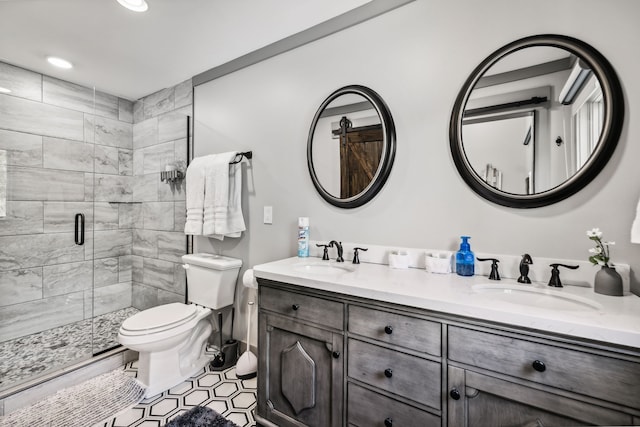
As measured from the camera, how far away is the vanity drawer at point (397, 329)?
0.97 meters

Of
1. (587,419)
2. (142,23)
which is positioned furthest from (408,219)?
(142,23)

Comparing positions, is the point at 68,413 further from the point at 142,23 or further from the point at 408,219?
the point at 142,23

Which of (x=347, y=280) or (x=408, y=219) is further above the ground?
(x=408, y=219)

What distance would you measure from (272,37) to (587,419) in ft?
8.00

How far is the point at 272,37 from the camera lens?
1.98m

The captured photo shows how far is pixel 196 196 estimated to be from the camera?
2.24m

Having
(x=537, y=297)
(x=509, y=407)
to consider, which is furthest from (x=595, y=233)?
(x=509, y=407)

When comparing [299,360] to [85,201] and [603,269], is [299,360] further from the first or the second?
[85,201]

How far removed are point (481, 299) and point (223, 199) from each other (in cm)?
176

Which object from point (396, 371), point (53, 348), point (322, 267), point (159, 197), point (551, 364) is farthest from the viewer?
point (159, 197)

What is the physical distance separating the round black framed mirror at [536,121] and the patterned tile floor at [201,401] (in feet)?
5.94

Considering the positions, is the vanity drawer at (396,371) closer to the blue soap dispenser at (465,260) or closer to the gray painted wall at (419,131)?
the blue soap dispenser at (465,260)

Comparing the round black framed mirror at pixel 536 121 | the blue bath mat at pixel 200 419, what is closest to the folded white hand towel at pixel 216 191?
the blue bath mat at pixel 200 419

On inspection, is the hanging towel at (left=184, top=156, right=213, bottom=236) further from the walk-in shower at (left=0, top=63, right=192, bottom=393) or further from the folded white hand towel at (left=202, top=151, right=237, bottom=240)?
the walk-in shower at (left=0, top=63, right=192, bottom=393)
